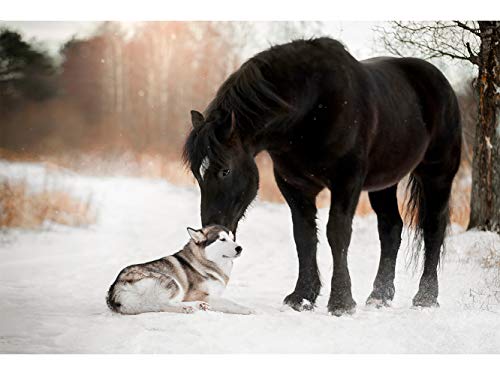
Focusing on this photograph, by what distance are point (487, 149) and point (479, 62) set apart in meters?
0.53

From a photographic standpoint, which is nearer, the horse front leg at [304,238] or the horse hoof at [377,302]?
the horse front leg at [304,238]

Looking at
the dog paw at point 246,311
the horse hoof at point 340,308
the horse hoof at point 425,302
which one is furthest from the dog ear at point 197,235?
the horse hoof at point 425,302

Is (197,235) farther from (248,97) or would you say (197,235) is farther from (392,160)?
(392,160)

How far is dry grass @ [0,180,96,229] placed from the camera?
13.3 feet

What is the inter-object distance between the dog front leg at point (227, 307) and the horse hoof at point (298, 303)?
0.34 metres

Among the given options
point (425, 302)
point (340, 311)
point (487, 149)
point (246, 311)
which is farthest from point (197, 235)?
point (487, 149)

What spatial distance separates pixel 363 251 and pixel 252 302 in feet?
3.03

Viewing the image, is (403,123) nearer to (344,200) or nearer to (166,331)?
(344,200)

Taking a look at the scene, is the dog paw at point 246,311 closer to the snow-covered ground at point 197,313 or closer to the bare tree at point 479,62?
the snow-covered ground at point 197,313

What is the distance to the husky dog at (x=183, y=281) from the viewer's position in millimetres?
3588

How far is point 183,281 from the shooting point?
3623mm

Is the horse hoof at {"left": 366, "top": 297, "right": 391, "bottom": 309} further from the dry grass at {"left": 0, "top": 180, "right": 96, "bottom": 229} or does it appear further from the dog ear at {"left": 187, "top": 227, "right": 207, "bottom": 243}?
the dry grass at {"left": 0, "top": 180, "right": 96, "bottom": 229}

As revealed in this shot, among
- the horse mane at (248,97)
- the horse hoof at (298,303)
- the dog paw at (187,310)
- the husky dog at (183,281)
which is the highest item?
the horse mane at (248,97)

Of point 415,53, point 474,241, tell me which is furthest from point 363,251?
point 415,53
